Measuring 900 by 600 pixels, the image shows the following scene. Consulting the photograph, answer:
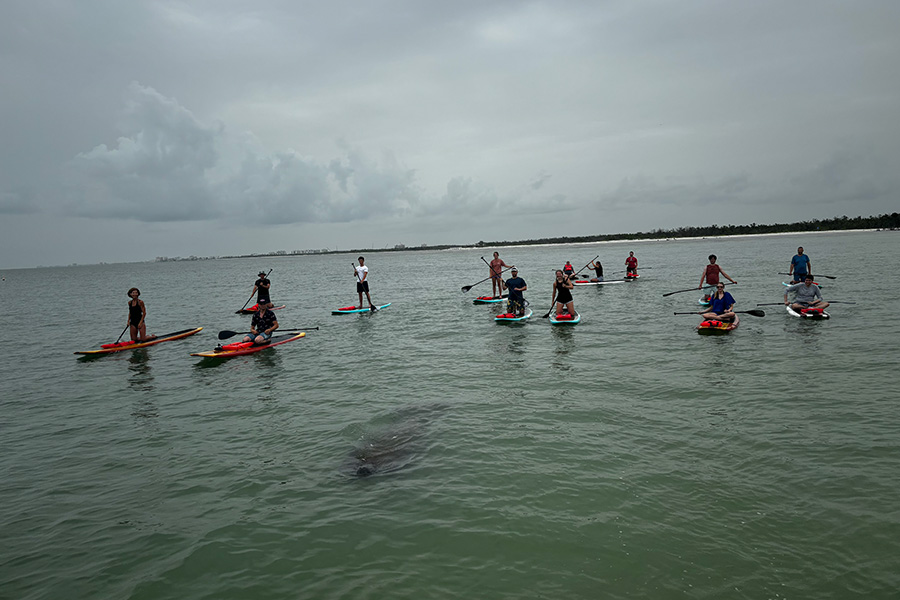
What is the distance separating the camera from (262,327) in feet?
64.1

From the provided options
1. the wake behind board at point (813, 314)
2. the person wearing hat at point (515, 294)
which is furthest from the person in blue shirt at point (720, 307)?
the person wearing hat at point (515, 294)

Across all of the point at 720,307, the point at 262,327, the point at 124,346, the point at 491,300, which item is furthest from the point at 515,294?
the point at 124,346

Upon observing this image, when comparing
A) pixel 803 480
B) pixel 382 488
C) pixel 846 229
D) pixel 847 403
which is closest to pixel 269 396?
pixel 382 488

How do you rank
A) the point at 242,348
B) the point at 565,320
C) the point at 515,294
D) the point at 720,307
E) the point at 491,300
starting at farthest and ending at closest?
the point at 491,300 → the point at 515,294 → the point at 565,320 → the point at 242,348 → the point at 720,307

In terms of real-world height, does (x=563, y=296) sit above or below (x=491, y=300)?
above

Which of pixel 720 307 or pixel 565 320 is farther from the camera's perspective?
pixel 565 320

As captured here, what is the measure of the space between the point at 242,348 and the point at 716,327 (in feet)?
54.0

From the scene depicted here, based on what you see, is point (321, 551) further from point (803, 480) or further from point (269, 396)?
point (269, 396)

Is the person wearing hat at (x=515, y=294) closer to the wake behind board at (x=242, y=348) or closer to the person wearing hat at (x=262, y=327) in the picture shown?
the wake behind board at (x=242, y=348)

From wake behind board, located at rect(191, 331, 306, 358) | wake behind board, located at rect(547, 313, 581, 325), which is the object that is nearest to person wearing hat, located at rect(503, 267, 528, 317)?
wake behind board, located at rect(547, 313, 581, 325)

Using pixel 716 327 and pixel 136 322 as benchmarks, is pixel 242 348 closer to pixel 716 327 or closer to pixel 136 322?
pixel 136 322

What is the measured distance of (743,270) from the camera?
4519cm

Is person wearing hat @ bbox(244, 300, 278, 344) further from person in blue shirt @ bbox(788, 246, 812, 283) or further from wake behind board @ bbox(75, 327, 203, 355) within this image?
person in blue shirt @ bbox(788, 246, 812, 283)

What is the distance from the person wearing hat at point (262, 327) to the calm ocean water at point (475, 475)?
2.00 m
